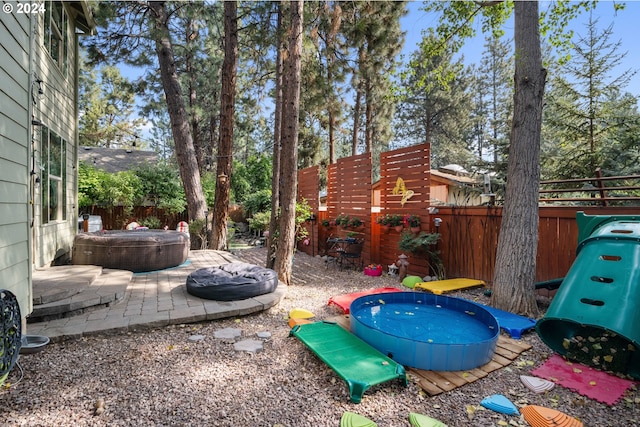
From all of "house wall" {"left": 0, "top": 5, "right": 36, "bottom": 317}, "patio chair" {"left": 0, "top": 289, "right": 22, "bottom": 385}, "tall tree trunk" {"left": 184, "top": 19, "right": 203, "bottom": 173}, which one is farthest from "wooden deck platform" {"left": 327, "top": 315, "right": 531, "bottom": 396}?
"tall tree trunk" {"left": 184, "top": 19, "right": 203, "bottom": 173}

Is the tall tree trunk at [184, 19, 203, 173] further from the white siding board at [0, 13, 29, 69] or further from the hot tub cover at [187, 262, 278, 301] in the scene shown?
the hot tub cover at [187, 262, 278, 301]

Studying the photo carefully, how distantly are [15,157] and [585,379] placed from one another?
519 centimetres

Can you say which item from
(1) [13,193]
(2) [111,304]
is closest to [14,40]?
(1) [13,193]

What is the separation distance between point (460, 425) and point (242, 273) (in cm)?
324

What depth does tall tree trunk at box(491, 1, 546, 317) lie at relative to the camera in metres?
4.17

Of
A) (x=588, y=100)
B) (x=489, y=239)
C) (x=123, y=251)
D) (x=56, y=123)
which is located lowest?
(x=123, y=251)

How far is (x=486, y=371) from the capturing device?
9.01ft

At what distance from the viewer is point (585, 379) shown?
264 centimetres

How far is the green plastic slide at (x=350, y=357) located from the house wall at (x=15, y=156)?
2.53 m

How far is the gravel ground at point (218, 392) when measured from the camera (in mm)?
2074

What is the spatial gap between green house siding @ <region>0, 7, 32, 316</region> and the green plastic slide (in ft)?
8.30

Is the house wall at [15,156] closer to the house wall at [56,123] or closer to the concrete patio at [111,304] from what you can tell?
the concrete patio at [111,304]

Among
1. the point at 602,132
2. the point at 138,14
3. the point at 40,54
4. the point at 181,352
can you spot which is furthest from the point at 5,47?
the point at 602,132

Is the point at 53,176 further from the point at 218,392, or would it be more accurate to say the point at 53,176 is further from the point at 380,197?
the point at 380,197
